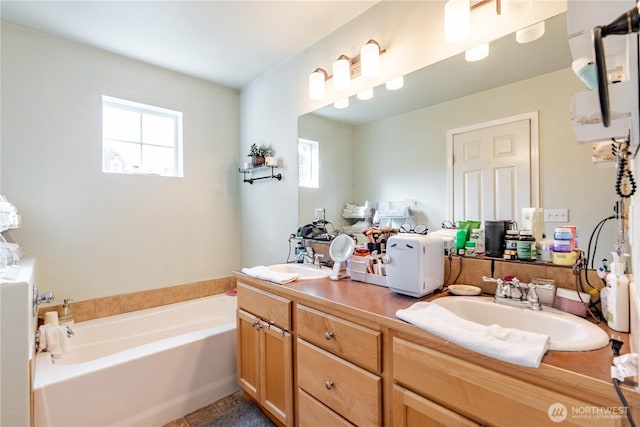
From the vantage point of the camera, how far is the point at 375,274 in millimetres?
1464

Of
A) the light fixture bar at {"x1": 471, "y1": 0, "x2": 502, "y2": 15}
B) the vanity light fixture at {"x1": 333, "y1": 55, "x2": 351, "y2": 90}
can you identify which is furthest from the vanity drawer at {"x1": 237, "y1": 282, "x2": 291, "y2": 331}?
the light fixture bar at {"x1": 471, "y1": 0, "x2": 502, "y2": 15}

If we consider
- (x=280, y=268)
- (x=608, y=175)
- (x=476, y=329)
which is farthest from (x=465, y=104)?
(x=280, y=268)

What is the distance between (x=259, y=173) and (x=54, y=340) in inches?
70.8

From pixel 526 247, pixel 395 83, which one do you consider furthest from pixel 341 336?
pixel 395 83

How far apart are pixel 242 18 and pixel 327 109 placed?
0.78 m

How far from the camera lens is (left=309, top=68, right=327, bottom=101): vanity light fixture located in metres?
2.03

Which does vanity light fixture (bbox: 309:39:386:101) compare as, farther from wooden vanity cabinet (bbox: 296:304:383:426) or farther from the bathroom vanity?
wooden vanity cabinet (bbox: 296:304:383:426)

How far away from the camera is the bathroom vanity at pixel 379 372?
66 centimetres

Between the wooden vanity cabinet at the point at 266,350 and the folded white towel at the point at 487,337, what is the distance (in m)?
0.70

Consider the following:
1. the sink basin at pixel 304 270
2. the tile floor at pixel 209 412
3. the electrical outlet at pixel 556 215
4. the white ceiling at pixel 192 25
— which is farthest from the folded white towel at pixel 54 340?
the electrical outlet at pixel 556 215

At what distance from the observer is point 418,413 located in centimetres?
91

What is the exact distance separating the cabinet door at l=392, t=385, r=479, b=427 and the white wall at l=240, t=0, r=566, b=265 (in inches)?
58.6

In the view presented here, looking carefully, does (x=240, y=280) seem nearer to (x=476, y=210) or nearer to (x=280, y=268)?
(x=280, y=268)

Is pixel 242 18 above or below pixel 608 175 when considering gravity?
above
